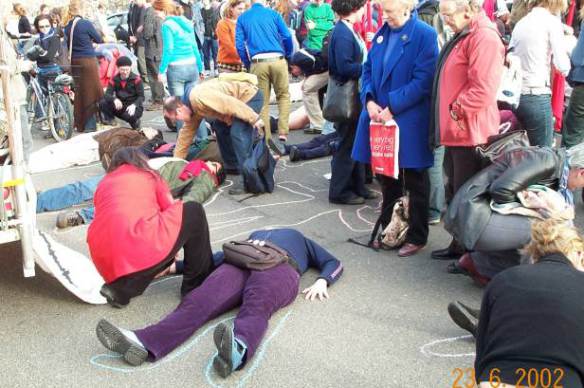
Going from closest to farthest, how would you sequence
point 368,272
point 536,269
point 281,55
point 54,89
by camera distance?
point 536,269 < point 368,272 < point 281,55 < point 54,89

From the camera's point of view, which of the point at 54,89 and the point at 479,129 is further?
the point at 54,89

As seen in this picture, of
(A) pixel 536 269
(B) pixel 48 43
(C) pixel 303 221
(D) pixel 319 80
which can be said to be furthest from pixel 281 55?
(A) pixel 536 269

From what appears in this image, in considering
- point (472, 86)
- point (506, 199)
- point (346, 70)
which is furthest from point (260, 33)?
point (506, 199)

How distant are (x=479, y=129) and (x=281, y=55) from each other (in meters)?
4.03

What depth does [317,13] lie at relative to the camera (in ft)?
31.2

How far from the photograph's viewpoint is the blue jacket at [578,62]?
5.60 meters

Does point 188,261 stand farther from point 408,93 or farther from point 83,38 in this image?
point 83,38

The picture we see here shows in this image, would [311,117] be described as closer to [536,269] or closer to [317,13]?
[317,13]

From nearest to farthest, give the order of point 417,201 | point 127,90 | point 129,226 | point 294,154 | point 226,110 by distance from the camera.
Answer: point 129,226, point 417,201, point 226,110, point 294,154, point 127,90

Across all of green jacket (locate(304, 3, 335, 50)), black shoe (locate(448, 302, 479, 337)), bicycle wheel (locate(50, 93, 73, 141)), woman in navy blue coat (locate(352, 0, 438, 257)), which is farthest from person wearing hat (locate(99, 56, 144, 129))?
black shoe (locate(448, 302, 479, 337))

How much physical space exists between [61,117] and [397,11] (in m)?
6.15

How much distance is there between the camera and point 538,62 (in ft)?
17.3

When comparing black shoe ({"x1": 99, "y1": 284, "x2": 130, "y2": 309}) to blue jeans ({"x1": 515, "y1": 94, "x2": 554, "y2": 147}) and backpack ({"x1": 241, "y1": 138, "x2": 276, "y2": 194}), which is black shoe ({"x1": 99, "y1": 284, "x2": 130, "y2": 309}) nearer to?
backpack ({"x1": 241, "y1": 138, "x2": 276, "y2": 194})

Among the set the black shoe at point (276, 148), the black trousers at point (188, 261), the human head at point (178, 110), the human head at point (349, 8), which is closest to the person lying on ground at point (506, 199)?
the black trousers at point (188, 261)
